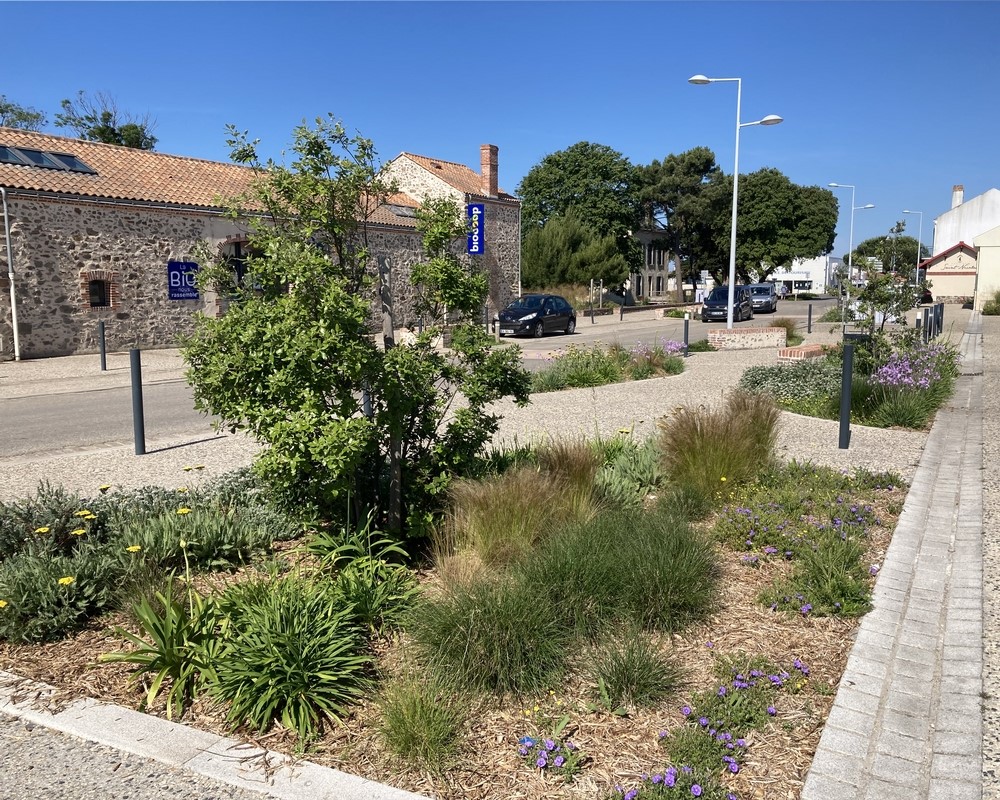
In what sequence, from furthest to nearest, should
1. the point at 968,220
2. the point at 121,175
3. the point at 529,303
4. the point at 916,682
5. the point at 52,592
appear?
the point at 968,220 < the point at 529,303 < the point at 121,175 < the point at 52,592 < the point at 916,682

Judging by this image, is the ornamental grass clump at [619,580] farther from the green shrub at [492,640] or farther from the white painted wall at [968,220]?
the white painted wall at [968,220]

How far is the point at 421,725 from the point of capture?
2.89 metres

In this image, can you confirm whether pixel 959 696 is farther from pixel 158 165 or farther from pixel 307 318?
pixel 158 165

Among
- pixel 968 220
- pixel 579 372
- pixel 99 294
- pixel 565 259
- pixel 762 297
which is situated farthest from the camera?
pixel 968 220

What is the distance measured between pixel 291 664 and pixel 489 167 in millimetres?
39152

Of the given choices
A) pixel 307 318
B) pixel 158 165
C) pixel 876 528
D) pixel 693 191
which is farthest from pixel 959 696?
pixel 693 191

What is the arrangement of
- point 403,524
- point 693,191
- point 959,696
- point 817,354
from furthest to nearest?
1. point 693,191
2. point 817,354
3. point 403,524
4. point 959,696

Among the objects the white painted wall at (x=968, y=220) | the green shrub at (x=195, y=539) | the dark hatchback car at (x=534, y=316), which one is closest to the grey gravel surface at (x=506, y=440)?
the green shrub at (x=195, y=539)

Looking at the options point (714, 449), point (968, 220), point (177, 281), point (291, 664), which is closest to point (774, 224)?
point (968, 220)

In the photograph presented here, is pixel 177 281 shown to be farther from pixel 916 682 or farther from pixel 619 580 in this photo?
pixel 916 682

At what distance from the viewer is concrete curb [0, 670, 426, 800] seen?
267cm

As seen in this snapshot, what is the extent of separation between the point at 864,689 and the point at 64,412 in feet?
38.6

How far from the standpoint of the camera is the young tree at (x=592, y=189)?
56750 millimetres

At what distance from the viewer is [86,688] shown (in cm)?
337
